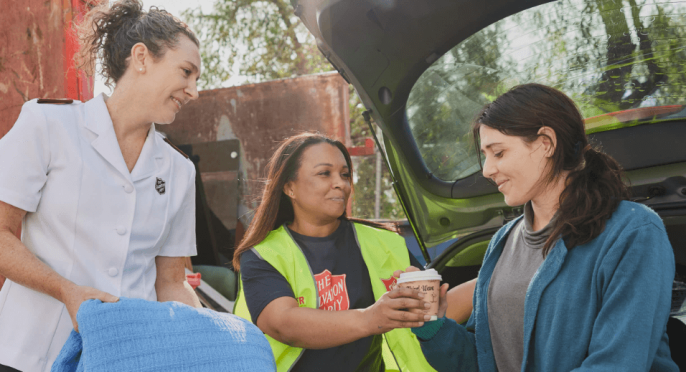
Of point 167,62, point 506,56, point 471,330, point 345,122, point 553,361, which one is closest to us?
point 553,361

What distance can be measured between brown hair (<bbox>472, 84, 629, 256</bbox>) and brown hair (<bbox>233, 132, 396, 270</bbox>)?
93 cm

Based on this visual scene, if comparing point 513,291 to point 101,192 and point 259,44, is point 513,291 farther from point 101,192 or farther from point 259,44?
point 259,44

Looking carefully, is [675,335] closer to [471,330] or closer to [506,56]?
[471,330]

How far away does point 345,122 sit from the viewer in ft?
20.5

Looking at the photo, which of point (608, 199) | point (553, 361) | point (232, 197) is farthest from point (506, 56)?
point (232, 197)

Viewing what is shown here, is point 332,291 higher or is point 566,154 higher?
point 566,154

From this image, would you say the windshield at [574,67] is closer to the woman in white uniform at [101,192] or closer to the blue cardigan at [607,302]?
the blue cardigan at [607,302]

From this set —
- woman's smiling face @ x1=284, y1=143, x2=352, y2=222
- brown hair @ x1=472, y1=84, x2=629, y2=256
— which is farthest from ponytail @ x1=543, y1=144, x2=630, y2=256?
woman's smiling face @ x1=284, y1=143, x2=352, y2=222

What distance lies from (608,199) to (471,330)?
2.23ft

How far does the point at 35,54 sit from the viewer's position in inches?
112

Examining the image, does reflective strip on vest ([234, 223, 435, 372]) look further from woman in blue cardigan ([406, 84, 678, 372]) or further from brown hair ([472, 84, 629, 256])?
brown hair ([472, 84, 629, 256])

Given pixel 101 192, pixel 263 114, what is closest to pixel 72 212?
pixel 101 192

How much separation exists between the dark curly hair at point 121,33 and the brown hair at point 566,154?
103cm

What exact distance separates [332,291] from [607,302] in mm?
1037
